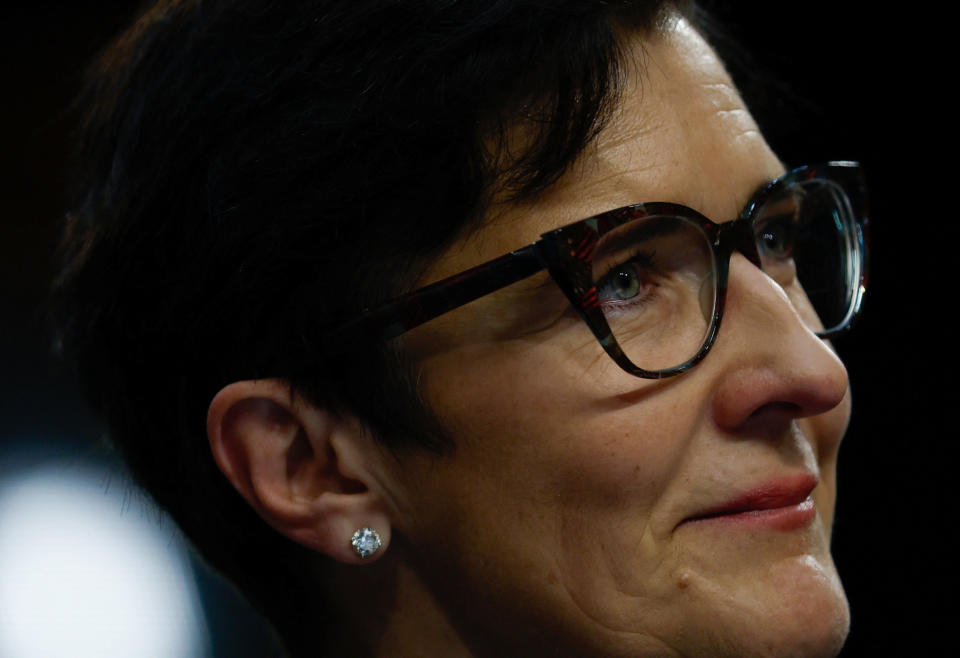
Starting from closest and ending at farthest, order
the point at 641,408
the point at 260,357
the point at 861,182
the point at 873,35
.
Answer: the point at 641,408 → the point at 260,357 → the point at 861,182 → the point at 873,35

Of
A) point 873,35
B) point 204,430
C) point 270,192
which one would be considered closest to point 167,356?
point 204,430

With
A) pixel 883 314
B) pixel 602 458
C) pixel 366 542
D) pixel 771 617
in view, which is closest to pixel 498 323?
pixel 602 458

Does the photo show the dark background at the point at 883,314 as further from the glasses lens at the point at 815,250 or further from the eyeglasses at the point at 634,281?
the eyeglasses at the point at 634,281

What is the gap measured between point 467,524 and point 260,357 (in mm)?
285

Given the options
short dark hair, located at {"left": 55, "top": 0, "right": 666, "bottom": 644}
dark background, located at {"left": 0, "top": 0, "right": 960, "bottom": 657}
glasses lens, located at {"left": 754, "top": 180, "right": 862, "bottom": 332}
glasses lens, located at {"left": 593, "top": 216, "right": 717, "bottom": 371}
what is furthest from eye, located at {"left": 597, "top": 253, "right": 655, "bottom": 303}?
dark background, located at {"left": 0, "top": 0, "right": 960, "bottom": 657}

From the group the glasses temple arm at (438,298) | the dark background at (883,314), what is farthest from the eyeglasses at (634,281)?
the dark background at (883,314)

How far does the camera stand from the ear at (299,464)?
113 cm

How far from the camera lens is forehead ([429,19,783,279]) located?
3.45ft

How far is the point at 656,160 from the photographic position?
1.08 metres

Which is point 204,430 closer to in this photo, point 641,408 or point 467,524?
point 467,524

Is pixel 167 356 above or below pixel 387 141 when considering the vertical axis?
below

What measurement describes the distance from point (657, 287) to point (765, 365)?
5.3 inches

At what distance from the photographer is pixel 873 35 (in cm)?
188

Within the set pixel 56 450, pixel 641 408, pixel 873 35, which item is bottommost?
pixel 873 35
